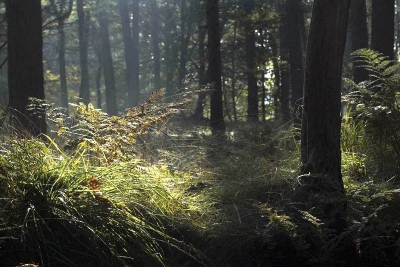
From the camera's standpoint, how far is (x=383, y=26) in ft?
41.7

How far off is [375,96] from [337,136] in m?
1.52

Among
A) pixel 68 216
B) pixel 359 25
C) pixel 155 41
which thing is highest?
pixel 155 41

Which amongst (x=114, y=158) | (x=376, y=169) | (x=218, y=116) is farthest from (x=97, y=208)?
(x=218, y=116)

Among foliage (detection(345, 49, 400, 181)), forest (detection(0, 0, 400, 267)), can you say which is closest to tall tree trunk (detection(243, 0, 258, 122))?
forest (detection(0, 0, 400, 267))

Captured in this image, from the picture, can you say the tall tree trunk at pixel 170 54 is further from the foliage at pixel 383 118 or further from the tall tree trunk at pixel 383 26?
the foliage at pixel 383 118

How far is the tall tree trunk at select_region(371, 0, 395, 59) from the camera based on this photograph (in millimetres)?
12664

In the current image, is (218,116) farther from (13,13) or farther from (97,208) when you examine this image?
(97,208)

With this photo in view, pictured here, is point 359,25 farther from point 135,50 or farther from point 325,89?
point 135,50

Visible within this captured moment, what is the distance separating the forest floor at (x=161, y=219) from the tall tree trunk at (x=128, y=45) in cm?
3856

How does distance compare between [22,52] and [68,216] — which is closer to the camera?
[68,216]

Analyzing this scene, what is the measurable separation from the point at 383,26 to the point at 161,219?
328 inches

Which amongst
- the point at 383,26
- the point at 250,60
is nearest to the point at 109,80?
the point at 250,60

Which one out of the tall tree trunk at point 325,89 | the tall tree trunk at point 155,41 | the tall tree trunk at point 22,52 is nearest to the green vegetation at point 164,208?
the tall tree trunk at point 325,89

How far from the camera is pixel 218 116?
19.6 metres
